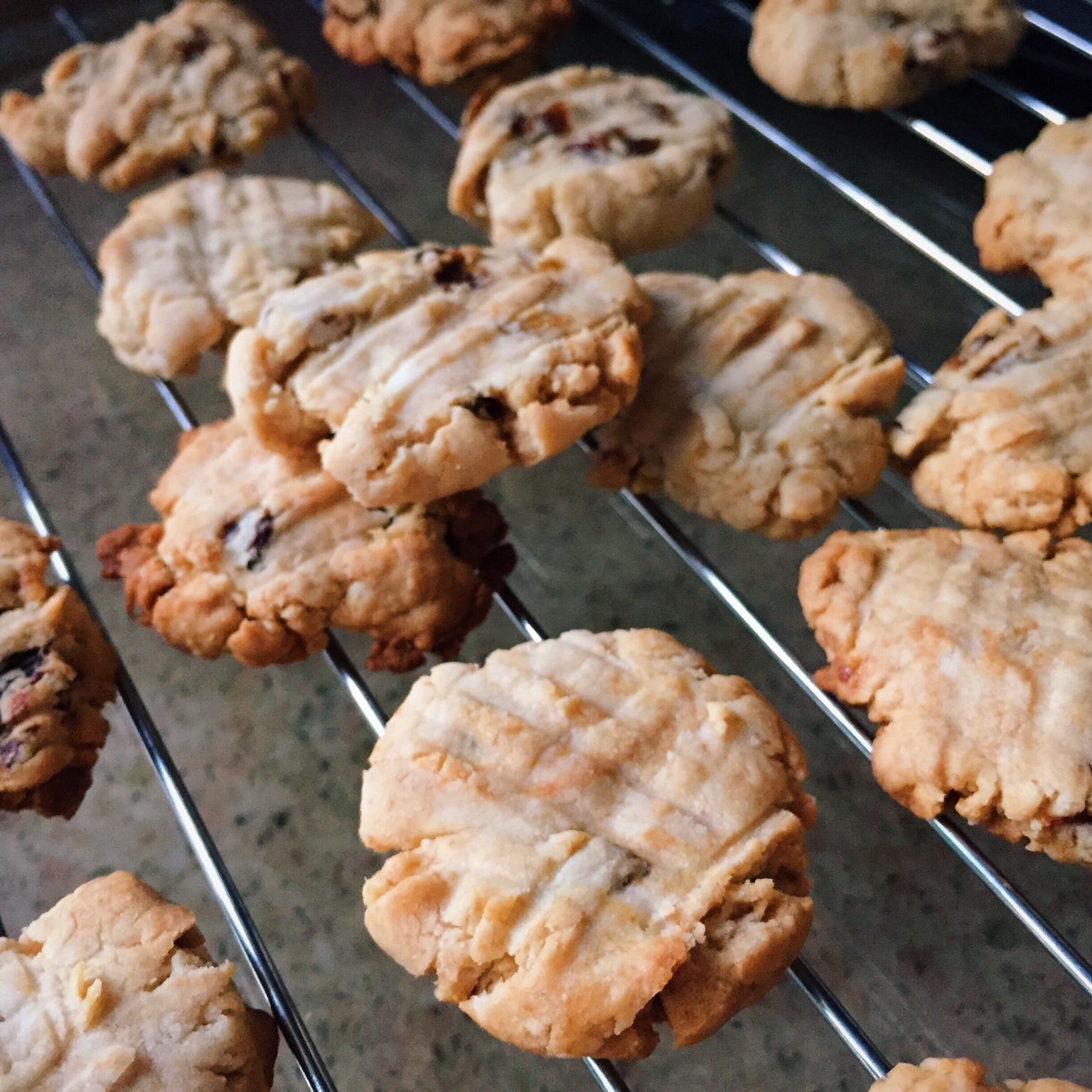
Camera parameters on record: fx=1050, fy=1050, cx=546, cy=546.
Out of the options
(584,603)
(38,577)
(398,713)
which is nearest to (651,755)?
(398,713)

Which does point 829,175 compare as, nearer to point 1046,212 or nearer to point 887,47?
point 887,47

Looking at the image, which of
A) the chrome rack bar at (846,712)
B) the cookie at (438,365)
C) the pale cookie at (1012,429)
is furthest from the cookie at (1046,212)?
the cookie at (438,365)

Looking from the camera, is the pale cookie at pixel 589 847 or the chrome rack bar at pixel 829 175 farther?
the chrome rack bar at pixel 829 175

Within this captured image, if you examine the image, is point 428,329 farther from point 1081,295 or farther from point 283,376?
Answer: point 1081,295

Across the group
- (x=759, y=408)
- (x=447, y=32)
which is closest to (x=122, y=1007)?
(x=759, y=408)

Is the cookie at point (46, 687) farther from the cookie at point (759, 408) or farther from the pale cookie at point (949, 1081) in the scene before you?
the pale cookie at point (949, 1081)

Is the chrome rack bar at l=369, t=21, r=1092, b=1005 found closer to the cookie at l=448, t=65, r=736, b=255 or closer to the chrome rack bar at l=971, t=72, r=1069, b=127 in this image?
the cookie at l=448, t=65, r=736, b=255

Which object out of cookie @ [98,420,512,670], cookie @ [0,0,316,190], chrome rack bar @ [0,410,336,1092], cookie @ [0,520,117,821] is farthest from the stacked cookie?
cookie @ [0,0,316,190]
